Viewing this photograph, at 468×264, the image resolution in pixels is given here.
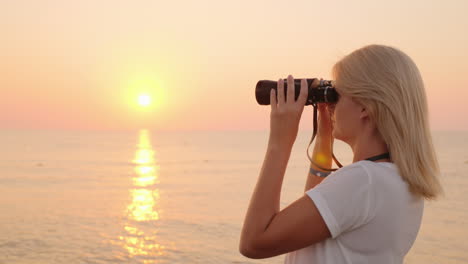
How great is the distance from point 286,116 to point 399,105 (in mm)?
346

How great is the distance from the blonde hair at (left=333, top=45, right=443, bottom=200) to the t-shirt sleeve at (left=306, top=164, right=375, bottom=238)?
16 cm

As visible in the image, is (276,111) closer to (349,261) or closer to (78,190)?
(349,261)

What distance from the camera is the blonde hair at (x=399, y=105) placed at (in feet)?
4.84

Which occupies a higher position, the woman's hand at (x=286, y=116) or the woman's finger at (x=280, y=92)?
the woman's finger at (x=280, y=92)

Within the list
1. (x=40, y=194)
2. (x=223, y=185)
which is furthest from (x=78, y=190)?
(x=223, y=185)

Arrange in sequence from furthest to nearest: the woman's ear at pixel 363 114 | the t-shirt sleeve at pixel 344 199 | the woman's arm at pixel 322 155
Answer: the woman's arm at pixel 322 155 < the woman's ear at pixel 363 114 < the t-shirt sleeve at pixel 344 199

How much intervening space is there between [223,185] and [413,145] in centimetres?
2003

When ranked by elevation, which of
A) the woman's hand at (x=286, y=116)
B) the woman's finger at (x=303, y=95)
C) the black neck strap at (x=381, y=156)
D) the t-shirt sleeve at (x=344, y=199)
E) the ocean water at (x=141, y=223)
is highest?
the woman's finger at (x=303, y=95)

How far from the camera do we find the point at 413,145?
149cm

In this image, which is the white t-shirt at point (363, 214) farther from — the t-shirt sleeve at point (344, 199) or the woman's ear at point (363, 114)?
the woman's ear at point (363, 114)

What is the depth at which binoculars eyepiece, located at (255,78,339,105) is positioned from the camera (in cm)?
163

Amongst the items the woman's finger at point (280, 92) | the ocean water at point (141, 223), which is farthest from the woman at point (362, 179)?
the ocean water at point (141, 223)

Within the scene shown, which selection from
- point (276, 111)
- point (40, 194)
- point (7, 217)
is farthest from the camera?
point (40, 194)

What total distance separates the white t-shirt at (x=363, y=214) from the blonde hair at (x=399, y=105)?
0.17 ft
